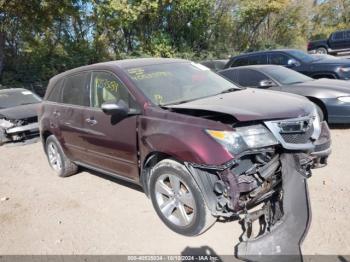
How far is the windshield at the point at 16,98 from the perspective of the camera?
9.96 meters

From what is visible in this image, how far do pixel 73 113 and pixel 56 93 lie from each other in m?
0.90

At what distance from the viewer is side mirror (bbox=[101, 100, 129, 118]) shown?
4.18m

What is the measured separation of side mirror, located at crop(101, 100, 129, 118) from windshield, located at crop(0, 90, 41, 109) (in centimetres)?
660

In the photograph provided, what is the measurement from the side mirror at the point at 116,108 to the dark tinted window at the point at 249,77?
435 centimetres

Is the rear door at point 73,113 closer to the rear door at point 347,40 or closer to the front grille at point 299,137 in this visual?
the front grille at point 299,137

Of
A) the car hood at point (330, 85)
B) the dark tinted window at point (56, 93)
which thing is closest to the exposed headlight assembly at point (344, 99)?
the car hood at point (330, 85)

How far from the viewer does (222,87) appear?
194 inches

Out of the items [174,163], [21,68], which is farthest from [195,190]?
[21,68]

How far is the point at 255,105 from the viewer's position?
3.91 metres

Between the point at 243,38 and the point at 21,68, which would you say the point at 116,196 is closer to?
the point at 21,68

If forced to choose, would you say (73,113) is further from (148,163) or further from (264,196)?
(264,196)

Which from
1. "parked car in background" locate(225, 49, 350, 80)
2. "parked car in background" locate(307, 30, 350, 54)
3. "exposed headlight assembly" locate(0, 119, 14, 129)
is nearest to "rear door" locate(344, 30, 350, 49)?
"parked car in background" locate(307, 30, 350, 54)

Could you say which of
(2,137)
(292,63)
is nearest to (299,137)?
(292,63)

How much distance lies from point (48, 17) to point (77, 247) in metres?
14.9
